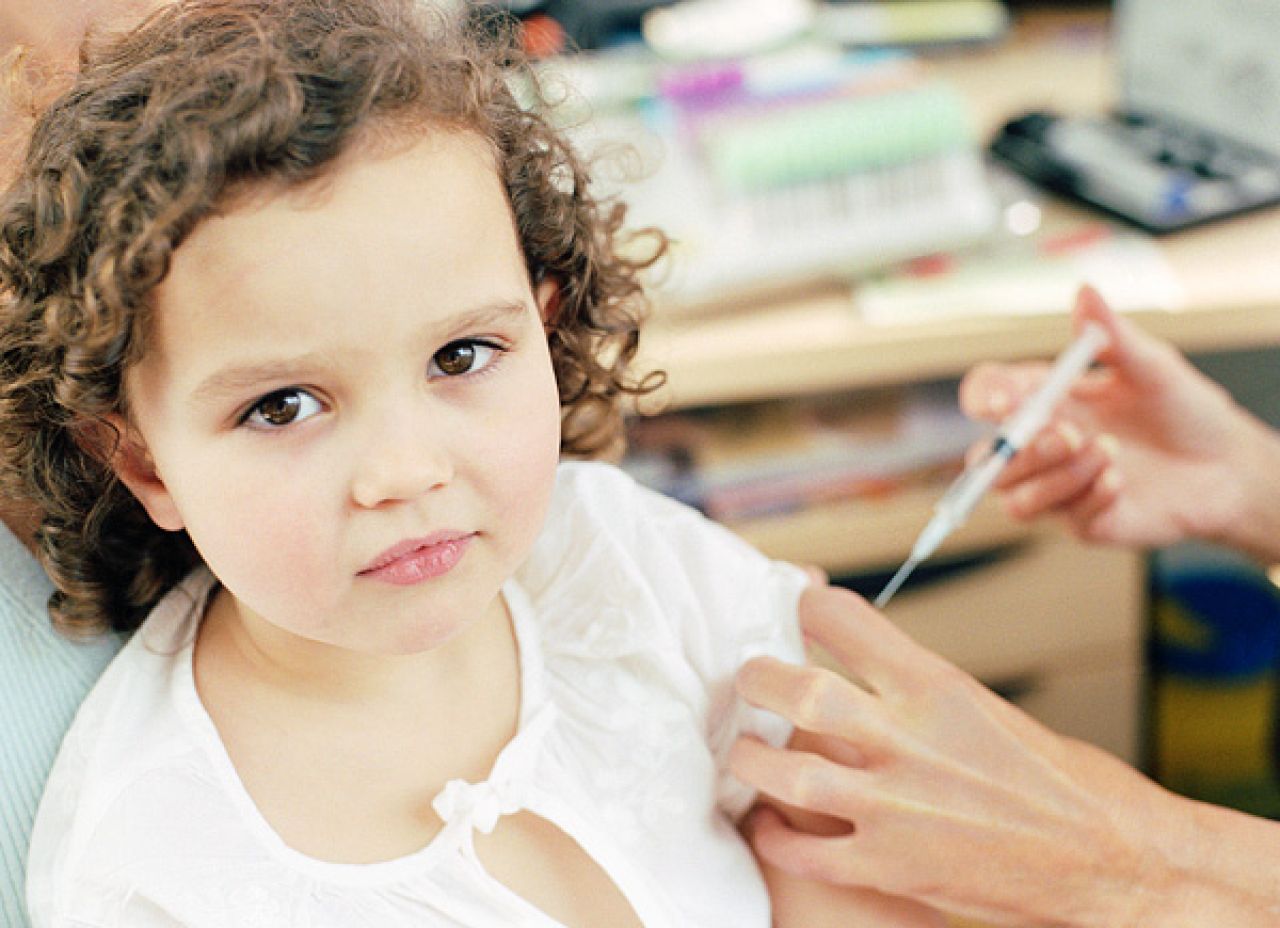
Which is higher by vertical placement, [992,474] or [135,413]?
[135,413]

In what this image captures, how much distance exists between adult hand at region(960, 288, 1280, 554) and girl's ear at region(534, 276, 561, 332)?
428 millimetres

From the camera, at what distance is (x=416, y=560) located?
680 mm

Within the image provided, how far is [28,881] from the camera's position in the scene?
2.42 feet

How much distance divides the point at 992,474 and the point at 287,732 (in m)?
0.56

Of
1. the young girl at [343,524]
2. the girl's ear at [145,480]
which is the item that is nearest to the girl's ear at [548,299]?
the young girl at [343,524]

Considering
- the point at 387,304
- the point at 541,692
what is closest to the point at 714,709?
the point at 541,692

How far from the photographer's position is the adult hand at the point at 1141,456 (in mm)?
1172

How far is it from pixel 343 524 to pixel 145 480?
0.47ft

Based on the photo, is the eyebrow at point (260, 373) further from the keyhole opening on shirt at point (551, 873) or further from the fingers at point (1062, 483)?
the fingers at point (1062, 483)

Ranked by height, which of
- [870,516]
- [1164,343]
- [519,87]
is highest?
[519,87]

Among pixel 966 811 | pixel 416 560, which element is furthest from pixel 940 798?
pixel 416 560

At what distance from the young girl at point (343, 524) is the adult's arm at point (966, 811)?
51 mm

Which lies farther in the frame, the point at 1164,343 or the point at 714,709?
the point at 1164,343

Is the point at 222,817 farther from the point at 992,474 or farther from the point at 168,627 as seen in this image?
the point at 992,474
